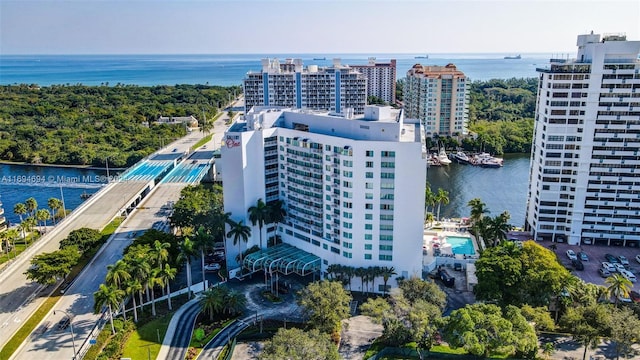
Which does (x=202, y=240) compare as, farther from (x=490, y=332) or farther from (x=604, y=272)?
(x=604, y=272)

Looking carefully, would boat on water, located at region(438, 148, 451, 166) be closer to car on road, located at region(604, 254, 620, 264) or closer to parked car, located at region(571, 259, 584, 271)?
car on road, located at region(604, 254, 620, 264)

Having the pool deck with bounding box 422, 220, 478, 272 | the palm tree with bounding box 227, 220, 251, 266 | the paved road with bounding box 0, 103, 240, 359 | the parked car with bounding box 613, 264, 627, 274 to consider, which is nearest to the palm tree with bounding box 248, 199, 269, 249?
the palm tree with bounding box 227, 220, 251, 266

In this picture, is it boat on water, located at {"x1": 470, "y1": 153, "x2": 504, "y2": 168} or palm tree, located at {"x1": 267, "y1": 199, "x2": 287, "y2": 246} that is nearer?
palm tree, located at {"x1": 267, "y1": 199, "x2": 287, "y2": 246}

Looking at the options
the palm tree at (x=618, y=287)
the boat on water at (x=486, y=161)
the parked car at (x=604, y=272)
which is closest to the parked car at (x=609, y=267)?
the parked car at (x=604, y=272)

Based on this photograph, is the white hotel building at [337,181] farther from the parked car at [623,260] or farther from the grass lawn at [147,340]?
the parked car at [623,260]

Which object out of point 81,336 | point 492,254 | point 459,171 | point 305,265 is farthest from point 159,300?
point 459,171

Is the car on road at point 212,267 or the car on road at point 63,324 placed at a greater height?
the car on road at point 212,267
